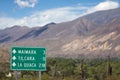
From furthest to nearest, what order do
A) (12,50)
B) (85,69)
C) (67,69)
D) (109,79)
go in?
(67,69) → (85,69) → (109,79) → (12,50)

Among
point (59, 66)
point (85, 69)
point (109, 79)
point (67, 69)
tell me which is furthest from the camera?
point (59, 66)

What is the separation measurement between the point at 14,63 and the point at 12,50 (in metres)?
0.79

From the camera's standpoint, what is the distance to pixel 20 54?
74.3 feet

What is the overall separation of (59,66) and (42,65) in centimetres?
14610

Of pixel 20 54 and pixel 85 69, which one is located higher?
pixel 85 69

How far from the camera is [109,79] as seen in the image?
105 metres

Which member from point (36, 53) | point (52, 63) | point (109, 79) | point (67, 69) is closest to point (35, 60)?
point (36, 53)

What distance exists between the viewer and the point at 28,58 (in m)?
22.7

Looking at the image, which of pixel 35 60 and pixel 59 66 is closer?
pixel 35 60

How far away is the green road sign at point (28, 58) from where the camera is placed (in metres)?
22.6

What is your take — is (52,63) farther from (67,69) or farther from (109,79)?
(109,79)

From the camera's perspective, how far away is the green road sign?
2264cm

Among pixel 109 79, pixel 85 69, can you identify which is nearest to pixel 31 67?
pixel 109 79

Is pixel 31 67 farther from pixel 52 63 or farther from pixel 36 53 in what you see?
pixel 52 63
